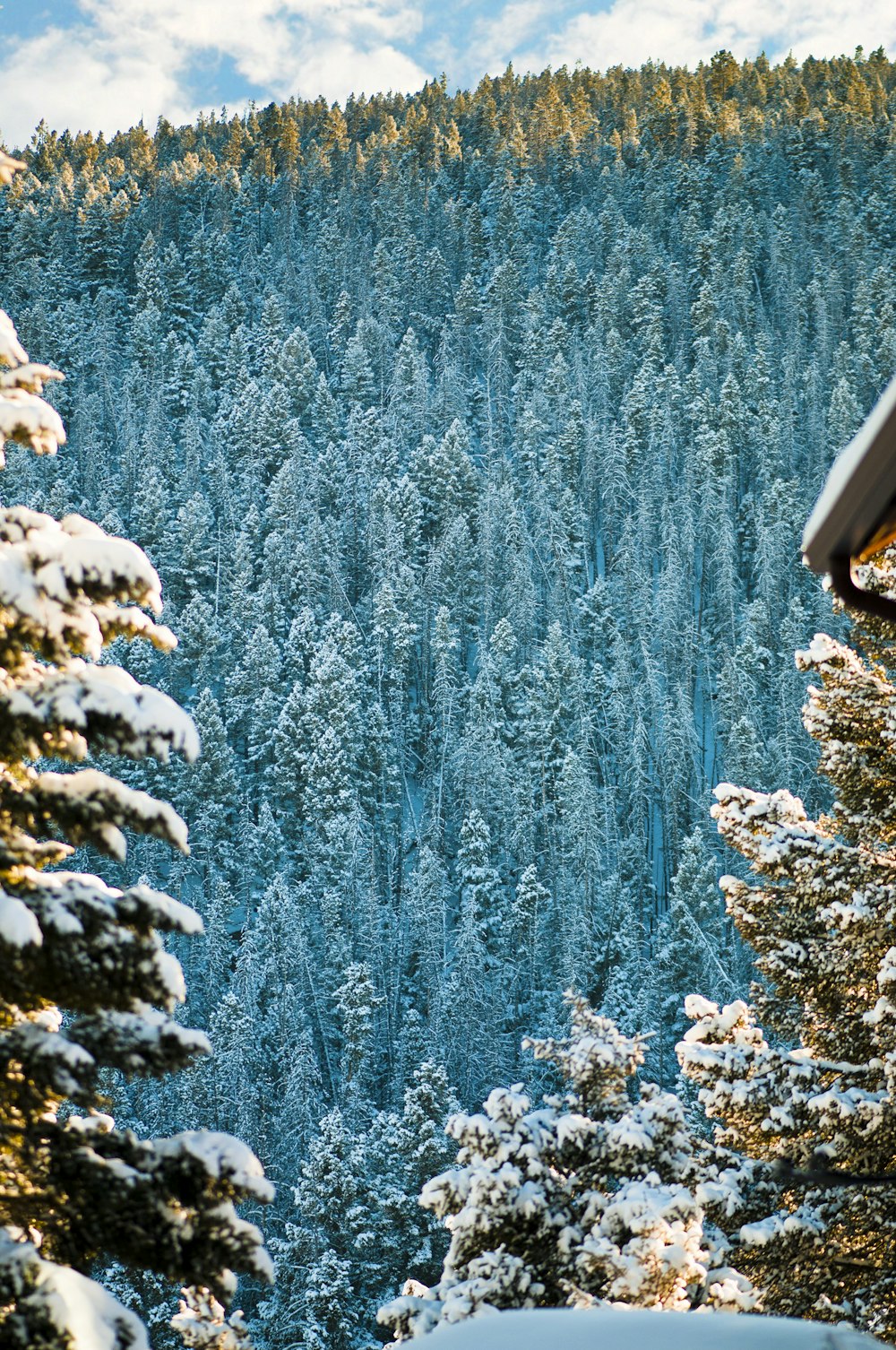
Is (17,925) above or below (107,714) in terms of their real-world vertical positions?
below

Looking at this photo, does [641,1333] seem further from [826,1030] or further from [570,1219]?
[826,1030]

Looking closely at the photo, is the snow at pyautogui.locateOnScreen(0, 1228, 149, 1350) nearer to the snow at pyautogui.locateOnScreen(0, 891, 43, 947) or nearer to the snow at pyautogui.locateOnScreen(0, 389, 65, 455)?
the snow at pyautogui.locateOnScreen(0, 891, 43, 947)

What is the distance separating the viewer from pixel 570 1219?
8.96 m

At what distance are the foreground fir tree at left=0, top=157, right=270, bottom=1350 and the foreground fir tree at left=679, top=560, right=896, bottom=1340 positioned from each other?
17.5 feet

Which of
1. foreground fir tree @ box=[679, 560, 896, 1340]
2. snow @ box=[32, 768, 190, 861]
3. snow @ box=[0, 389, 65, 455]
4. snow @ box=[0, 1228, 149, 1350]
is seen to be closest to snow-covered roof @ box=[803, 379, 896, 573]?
snow @ box=[32, 768, 190, 861]

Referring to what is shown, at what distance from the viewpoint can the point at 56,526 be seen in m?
4.54

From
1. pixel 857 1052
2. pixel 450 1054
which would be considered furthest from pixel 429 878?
pixel 857 1052

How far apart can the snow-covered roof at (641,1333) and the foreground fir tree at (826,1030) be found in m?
4.22

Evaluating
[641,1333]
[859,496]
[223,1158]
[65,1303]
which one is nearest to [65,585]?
[223,1158]

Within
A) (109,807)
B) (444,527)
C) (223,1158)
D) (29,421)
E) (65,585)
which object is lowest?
(223,1158)

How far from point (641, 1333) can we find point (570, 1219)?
567 centimetres

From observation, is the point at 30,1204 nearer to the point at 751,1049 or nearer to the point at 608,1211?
the point at 608,1211

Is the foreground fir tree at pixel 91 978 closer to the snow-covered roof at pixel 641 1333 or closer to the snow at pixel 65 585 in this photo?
the snow at pixel 65 585

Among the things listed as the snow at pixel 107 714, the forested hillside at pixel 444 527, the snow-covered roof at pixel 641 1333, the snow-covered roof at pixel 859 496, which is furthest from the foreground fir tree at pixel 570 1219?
the forested hillside at pixel 444 527
